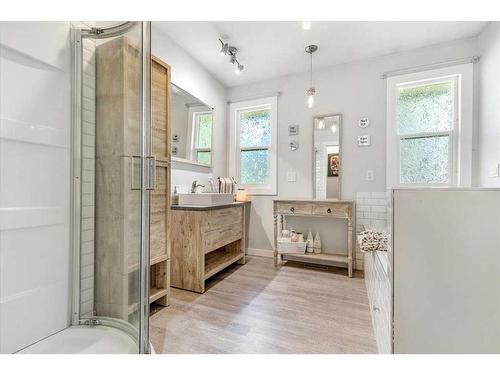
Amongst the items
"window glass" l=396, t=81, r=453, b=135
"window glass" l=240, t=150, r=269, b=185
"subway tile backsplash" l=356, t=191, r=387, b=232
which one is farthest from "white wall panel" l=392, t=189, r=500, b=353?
"window glass" l=240, t=150, r=269, b=185

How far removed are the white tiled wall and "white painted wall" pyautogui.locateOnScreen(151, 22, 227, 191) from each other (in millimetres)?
963

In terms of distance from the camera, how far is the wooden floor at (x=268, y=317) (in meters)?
1.52

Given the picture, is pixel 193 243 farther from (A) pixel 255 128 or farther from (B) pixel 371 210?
(B) pixel 371 210

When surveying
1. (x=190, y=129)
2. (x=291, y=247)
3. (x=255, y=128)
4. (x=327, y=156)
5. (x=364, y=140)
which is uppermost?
(x=255, y=128)

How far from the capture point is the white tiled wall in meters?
1.58

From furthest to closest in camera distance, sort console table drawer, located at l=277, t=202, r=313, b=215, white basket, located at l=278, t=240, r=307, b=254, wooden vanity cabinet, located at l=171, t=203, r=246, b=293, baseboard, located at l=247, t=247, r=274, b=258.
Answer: baseboard, located at l=247, t=247, r=274, b=258 < white basket, located at l=278, t=240, r=307, b=254 < console table drawer, located at l=277, t=202, r=313, b=215 < wooden vanity cabinet, located at l=171, t=203, r=246, b=293

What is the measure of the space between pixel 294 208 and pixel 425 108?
1914 mm

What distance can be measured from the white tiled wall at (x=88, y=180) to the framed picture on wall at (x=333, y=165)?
2.65 meters

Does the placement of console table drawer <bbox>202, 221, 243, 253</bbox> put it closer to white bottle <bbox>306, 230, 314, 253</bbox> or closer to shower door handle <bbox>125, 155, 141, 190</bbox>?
white bottle <bbox>306, 230, 314, 253</bbox>

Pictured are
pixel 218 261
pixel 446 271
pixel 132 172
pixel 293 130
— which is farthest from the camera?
pixel 293 130

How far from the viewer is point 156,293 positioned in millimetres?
2008

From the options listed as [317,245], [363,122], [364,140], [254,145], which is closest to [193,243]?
[317,245]
